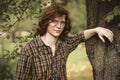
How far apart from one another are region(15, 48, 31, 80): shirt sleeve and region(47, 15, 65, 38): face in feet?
0.99

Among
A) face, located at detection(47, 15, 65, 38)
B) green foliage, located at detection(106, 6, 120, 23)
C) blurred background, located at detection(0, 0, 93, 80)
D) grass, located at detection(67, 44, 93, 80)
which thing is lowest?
grass, located at detection(67, 44, 93, 80)

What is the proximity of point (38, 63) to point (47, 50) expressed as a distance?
0.49ft

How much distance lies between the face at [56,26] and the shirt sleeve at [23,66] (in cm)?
30

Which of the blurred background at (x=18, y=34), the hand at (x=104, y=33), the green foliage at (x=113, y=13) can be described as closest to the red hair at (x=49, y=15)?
the hand at (x=104, y=33)

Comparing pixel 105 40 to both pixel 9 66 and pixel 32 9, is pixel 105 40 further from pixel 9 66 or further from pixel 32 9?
pixel 9 66

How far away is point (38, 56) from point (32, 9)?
172 centimetres

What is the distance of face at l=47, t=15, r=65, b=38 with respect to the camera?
4133mm

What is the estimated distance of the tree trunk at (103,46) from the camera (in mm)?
4184

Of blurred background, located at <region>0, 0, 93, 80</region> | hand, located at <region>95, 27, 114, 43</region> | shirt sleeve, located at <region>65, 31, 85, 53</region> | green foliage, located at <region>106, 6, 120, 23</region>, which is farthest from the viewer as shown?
blurred background, located at <region>0, 0, 93, 80</region>

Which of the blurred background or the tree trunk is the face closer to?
the tree trunk

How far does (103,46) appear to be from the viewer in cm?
428

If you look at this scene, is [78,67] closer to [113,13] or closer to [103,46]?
[103,46]

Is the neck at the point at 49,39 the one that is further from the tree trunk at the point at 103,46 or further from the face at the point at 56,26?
the tree trunk at the point at 103,46

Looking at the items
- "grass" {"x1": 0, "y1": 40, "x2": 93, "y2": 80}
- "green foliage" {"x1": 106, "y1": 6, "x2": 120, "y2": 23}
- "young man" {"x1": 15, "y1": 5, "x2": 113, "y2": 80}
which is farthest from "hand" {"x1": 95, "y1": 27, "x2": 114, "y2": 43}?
"grass" {"x1": 0, "y1": 40, "x2": 93, "y2": 80}
